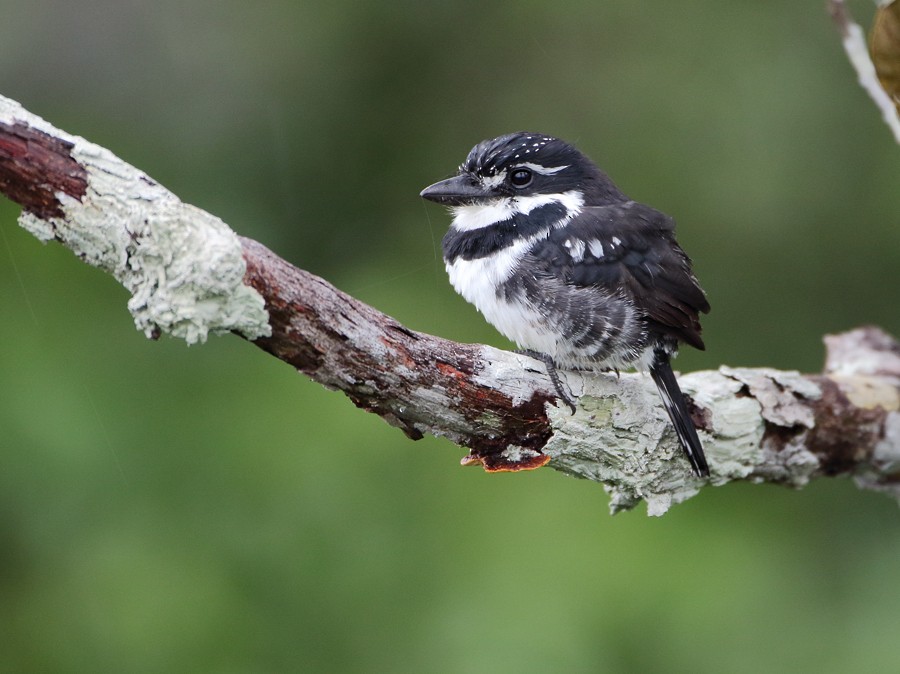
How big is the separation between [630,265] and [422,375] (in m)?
0.61

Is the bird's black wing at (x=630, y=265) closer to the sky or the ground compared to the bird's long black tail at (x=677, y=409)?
closer to the sky

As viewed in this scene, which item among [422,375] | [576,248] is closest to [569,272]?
[576,248]

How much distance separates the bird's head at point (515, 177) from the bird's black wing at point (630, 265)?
12 centimetres

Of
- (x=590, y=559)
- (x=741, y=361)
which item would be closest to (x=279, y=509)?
(x=590, y=559)

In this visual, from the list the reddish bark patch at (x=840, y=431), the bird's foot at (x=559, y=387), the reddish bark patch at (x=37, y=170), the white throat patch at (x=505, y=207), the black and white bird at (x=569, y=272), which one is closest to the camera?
the reddish bark patch at (x=37, y=170)

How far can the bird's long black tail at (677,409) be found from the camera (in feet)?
7.43

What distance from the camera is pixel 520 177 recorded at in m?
2.47

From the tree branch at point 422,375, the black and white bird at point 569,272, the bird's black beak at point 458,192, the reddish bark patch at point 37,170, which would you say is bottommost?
the tree branch at point 422,375

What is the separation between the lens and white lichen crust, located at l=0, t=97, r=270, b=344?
1.70 metres

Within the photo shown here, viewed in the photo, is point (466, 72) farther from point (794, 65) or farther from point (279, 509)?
point (279, 509)

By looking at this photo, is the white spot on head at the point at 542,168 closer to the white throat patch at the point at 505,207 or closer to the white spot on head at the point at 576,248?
the white throat patch at the point at 505,207

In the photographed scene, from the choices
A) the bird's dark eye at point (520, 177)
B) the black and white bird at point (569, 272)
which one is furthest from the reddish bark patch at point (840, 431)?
the bird's dark eye at point (520, 177)

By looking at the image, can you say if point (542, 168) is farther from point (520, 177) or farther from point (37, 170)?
point (37, 170)

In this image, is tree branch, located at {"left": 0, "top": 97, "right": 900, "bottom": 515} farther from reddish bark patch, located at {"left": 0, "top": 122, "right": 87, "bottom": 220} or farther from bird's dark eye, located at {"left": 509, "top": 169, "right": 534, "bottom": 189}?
bird's dark eye, located at {"left": 509, "top": 169, "right": 534, "bottom": 189}
